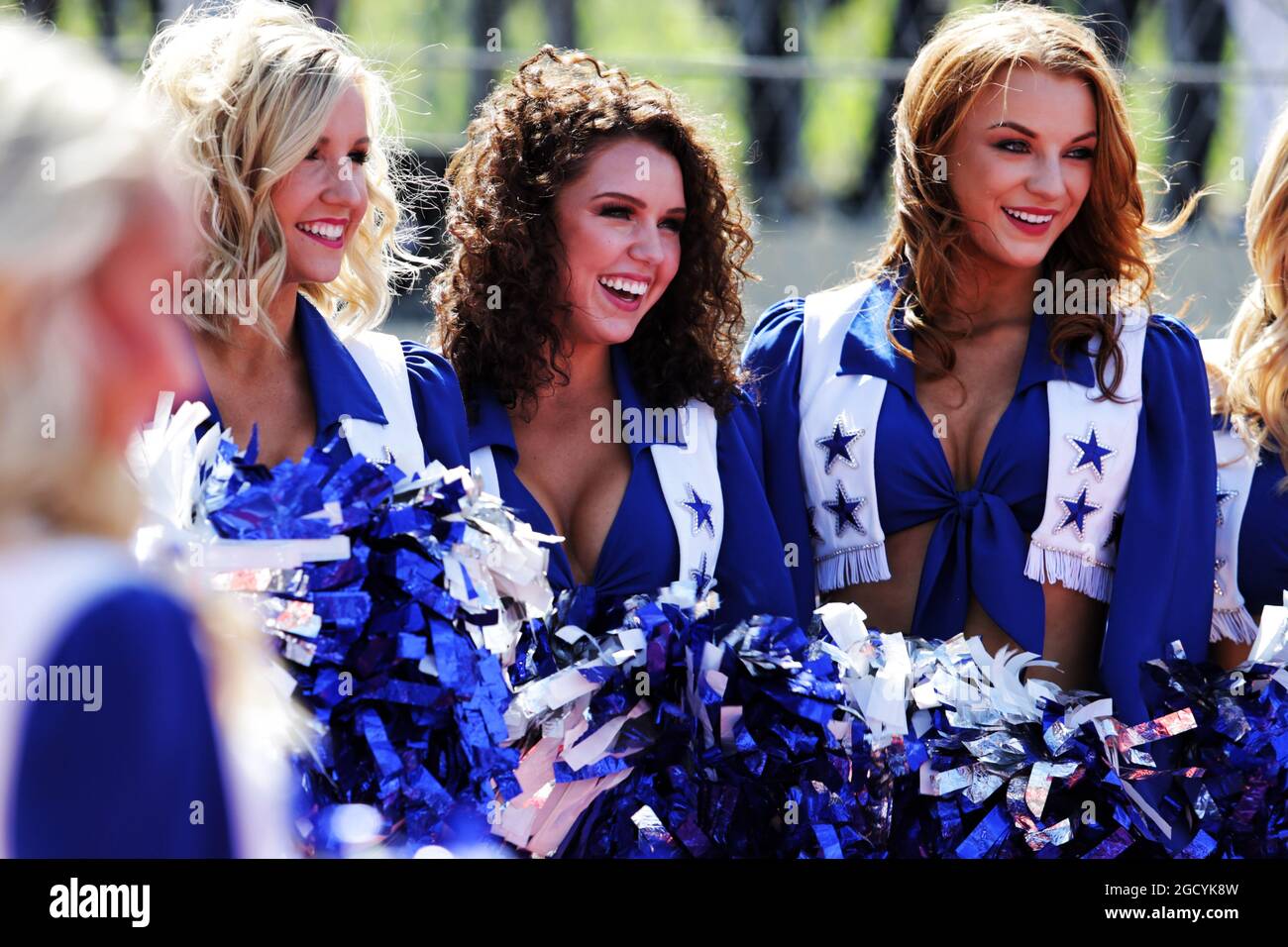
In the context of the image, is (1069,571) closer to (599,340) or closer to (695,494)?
(695,494)

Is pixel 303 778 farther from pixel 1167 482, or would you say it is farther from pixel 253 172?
pixel 1167 482

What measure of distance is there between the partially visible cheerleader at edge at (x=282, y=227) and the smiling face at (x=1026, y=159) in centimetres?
105

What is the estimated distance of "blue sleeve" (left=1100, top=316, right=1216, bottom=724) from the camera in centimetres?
271

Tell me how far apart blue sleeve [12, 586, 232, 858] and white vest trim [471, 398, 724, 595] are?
166 cm

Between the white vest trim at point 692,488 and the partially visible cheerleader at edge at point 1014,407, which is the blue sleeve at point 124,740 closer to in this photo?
the white vest trim at point 692,488

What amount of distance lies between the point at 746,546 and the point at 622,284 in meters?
0.52

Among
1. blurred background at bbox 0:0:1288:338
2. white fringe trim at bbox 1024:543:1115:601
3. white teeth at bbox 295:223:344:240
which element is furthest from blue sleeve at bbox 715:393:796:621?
blurred background at bbox 0:0:1288:338

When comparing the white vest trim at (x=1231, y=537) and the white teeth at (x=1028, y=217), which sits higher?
the white teeth at (x=1028, y=217)

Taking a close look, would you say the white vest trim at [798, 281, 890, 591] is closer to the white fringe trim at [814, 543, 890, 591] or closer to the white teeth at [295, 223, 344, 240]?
the white fringe trim at [814, 543, 890, 591]

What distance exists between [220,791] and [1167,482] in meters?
2.19

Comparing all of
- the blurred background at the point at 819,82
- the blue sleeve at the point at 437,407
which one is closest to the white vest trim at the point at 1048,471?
the blue sleeve at the point at 437,407

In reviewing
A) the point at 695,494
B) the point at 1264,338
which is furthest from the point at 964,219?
the point at 695,494

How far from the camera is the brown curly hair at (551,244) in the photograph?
2.77m

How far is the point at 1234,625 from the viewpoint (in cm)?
291
